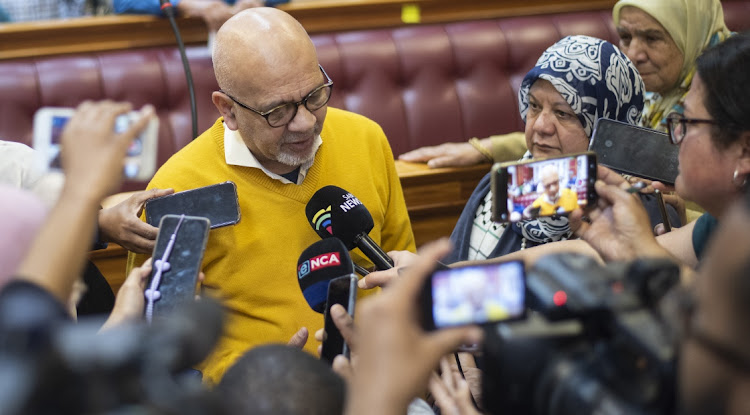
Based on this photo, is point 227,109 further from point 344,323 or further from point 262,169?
point 344,323

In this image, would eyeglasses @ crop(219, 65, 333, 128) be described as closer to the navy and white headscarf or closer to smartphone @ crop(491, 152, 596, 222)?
smartphone @ crop(491, 152, 596, 222)

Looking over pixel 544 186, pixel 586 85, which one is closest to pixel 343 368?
pixel 544 186

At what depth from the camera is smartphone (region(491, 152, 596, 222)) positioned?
1.45 metres

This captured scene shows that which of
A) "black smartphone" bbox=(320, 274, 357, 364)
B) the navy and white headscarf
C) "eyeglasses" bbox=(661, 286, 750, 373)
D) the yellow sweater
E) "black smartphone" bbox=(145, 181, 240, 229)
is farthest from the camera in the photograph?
the navy and white headscarf

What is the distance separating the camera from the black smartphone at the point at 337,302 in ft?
3.91

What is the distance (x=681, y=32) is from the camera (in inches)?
98.7

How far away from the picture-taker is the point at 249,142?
5.72ft

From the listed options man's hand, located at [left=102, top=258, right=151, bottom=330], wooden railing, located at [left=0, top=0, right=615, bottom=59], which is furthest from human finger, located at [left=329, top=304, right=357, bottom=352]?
wooden railing, located at [left=0, top=0, right=615, bottom=59]

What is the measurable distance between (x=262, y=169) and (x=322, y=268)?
0.48 metres

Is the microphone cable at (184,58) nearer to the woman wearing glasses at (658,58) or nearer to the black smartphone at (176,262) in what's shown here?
the woman wearing glasses at (658,58)

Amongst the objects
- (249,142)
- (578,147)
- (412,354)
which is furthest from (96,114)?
(578,147)

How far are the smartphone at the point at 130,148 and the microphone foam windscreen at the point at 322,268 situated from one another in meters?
0.36

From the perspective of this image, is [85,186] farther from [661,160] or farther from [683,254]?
[661,160]

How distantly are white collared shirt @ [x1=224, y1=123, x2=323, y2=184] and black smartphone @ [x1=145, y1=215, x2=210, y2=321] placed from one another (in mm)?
404
